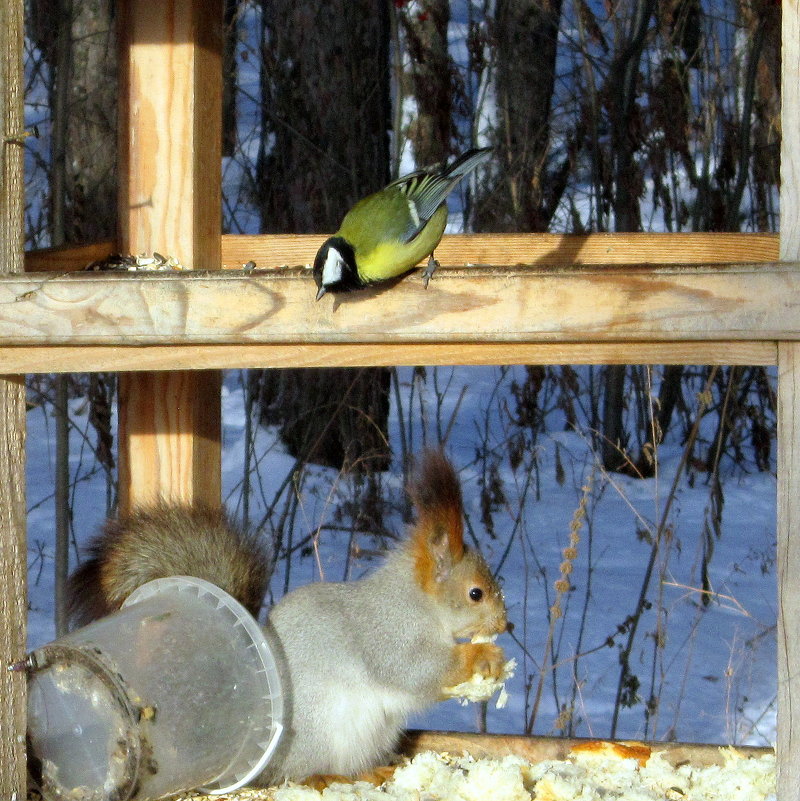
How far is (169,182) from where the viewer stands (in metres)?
2.12

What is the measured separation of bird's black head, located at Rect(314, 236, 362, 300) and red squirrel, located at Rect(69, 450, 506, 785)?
0.44m

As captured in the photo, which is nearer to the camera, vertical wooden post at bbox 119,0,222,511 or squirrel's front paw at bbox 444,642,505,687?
squirrel's front paw at bbox 444,642,505,687

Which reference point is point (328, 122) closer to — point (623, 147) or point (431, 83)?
point (431, 83)

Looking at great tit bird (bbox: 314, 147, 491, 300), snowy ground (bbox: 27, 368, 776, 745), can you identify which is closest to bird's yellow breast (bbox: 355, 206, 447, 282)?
great tit bird (bbox: 314, 147, 491, 300)

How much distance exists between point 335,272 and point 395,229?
31cm

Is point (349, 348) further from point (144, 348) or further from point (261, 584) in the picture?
point (261, 584)

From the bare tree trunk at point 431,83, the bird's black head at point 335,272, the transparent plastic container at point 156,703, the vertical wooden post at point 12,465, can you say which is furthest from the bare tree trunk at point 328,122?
the bird's black head at point 335,272

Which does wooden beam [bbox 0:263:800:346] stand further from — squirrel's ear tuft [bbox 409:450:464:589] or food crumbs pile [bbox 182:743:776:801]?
food crumbs pile [bbox 182:743:776:801]

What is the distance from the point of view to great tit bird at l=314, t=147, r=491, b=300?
1.59 metres

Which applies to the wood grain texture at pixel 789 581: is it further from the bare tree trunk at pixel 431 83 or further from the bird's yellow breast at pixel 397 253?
the bare tree trunk at pixel 431 83

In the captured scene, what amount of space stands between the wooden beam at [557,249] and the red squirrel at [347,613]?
0.52 meters

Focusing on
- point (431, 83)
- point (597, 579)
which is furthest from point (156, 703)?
point (431, 83)

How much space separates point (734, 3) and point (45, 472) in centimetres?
357

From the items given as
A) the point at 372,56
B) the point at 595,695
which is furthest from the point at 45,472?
the point at 595,695
